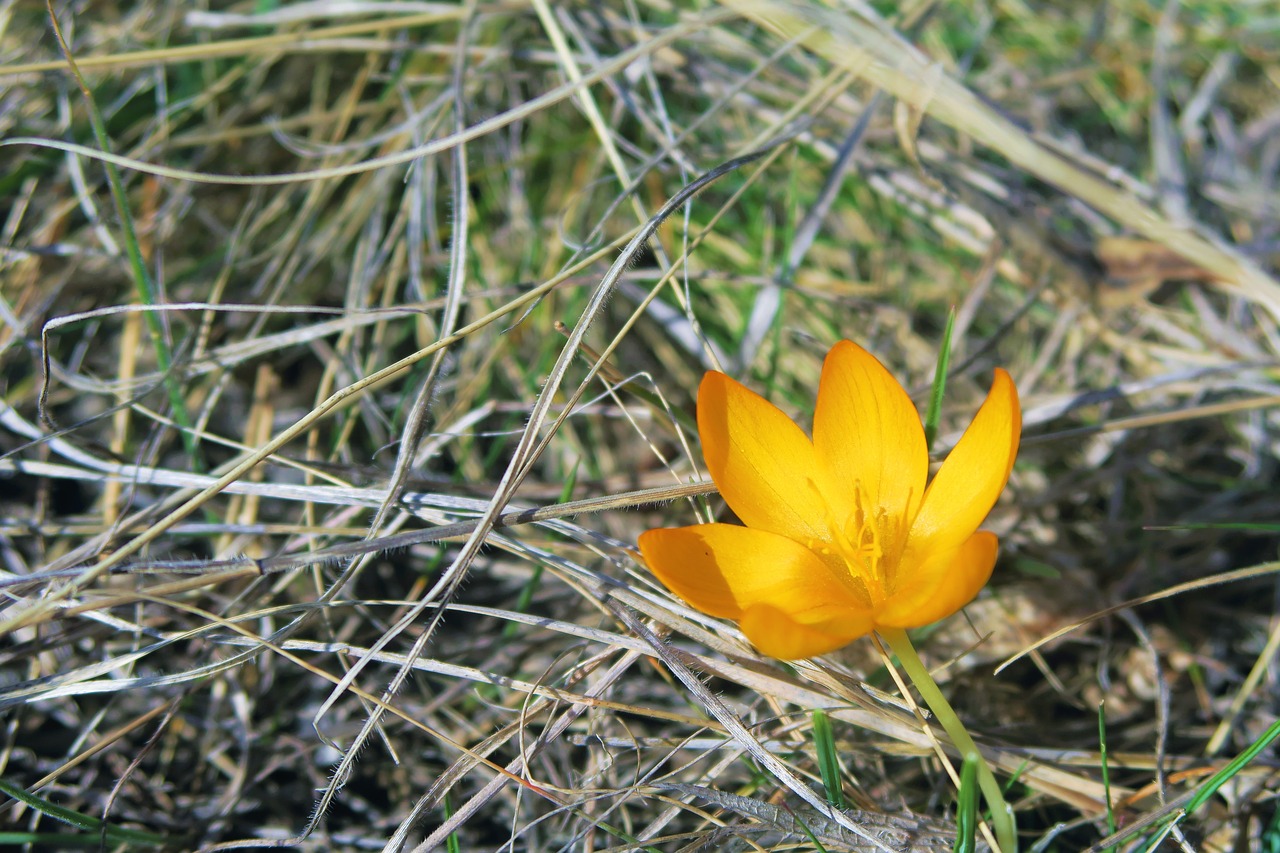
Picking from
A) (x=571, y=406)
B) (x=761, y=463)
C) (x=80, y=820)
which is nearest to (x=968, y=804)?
(x=761, y=463)

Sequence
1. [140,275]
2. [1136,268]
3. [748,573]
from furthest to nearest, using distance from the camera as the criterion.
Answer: [1136,268] < [140,275] < [748,573]

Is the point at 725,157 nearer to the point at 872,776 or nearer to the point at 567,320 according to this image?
the point at 567,320

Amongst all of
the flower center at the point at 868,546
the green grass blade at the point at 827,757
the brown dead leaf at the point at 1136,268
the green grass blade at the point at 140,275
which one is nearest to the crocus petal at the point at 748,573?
the flower center at the point at 868,546

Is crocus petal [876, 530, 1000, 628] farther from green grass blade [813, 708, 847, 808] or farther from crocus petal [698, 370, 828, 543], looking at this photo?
crocus petal [698, 370, 828, 543]

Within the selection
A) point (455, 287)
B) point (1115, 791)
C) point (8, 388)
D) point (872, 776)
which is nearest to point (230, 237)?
point (8, 388)

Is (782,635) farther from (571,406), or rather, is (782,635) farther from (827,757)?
(571,406)

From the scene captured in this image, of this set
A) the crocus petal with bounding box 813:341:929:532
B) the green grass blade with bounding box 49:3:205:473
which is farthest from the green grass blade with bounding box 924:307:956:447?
the green grass blade with bounding box 49:3:205:473
